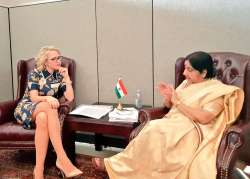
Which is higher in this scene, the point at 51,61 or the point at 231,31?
the point at 231,31

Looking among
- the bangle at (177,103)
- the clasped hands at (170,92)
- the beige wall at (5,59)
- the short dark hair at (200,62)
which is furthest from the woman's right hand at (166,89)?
the beige wall at (5,59)

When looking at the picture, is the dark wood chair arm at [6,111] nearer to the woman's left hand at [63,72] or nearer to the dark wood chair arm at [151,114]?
the woman's left hand at [63,72]

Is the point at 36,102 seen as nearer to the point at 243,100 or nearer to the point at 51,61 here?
the point at 51,61

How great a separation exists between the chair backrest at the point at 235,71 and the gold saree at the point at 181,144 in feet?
0.59

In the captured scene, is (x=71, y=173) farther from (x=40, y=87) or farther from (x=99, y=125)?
(x=40, y=87)

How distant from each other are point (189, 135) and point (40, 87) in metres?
1.35

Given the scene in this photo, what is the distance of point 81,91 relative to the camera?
3.13m

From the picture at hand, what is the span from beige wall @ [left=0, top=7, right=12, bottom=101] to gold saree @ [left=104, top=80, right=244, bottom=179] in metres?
2.06

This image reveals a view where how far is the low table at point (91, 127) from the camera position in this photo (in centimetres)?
221

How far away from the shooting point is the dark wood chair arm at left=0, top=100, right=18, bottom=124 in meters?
2.59

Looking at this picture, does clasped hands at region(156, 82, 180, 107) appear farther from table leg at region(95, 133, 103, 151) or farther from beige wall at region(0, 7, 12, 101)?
beige wall at region(0, 7, 12, 101)

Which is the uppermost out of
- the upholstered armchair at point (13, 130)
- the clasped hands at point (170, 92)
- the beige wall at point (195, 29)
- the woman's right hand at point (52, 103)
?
the beige wall at point (195, 29)

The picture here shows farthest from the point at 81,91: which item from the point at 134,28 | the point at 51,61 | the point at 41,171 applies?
the point at 41,171

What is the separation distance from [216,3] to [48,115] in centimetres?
166
